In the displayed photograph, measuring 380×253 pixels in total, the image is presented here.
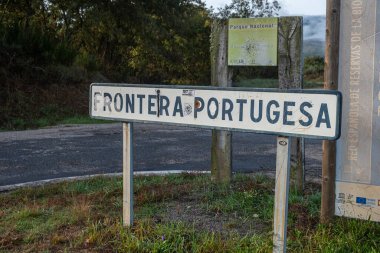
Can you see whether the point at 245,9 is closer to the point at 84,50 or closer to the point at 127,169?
the point at 84,50

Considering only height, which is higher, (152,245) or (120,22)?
(120,22)

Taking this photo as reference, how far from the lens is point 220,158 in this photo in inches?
234

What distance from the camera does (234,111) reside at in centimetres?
320

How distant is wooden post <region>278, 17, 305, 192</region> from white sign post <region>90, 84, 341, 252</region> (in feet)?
7.50

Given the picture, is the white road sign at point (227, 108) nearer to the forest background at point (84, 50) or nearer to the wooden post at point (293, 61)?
the wooden post at point (293, 61)

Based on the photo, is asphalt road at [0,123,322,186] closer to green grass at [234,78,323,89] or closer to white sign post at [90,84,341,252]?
white sign post at [90,84,341,252]

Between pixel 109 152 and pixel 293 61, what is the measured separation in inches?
184

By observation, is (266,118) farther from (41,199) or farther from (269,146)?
(269,146)

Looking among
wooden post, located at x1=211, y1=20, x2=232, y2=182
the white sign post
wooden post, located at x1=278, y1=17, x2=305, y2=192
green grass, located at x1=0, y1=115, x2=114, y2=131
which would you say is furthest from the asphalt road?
the white sign post

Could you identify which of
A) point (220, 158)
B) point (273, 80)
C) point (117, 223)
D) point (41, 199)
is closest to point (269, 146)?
point (220, 158)

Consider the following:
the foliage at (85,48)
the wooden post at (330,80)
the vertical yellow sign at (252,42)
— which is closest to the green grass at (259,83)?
the foliage at (85,48)

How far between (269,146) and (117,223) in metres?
6.82

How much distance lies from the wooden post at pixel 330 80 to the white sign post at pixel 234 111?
114 centimetres

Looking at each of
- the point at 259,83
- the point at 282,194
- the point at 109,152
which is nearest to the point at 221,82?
the point at 282,194
